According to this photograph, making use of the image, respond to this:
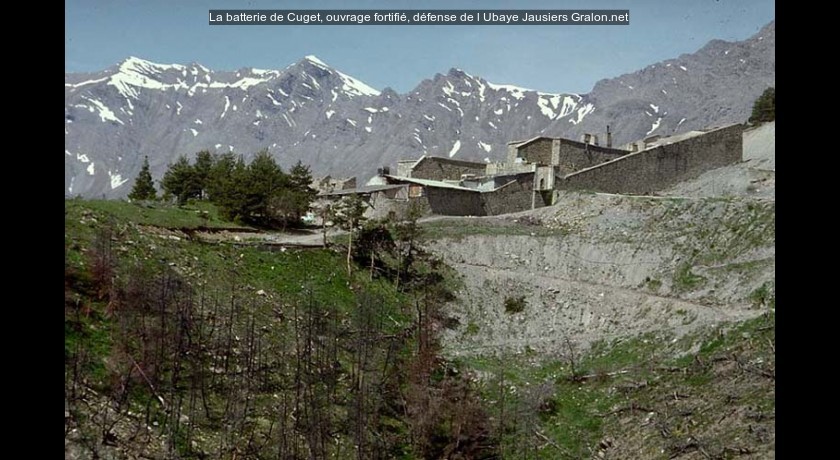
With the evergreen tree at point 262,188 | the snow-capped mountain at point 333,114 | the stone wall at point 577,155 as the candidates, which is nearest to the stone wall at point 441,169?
the stone wall at point 577,155

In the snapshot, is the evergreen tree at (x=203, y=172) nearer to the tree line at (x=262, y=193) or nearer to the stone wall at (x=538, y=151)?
the tree line at (x=262, y=193)

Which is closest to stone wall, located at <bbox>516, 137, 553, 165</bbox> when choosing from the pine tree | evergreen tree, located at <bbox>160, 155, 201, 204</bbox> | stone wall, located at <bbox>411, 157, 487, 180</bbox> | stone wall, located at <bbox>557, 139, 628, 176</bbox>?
stone wall, located at <bbox>557, 139, 628, 176</bbox>

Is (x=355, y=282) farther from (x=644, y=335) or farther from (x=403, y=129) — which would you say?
(x=403, y=129)

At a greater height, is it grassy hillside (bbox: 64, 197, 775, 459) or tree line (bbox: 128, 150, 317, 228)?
tree line (bbox: 128, 150, 317, 228)

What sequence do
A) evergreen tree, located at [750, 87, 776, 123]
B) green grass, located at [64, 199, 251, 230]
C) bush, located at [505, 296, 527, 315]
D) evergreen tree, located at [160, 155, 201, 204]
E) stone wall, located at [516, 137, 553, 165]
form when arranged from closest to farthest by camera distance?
green grass, located at [64, 199, 251, 230] < bush, located at [505, 296, 527, 315] < evergreen tree, located at [160, 155, 201, 204] < evergreen tree, located at [750, 87, 776, 123] < stone wall, located at [516, 137, 553, 165]

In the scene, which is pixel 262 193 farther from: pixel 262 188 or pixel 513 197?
pixel 513 197

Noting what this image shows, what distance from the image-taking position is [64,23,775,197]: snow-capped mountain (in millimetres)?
53000

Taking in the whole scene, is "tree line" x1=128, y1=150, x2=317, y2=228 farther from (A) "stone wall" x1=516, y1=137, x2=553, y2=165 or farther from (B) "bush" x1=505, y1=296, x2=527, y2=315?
(A) "stone wall" x1=516, y1=137, x2=553, y2=165

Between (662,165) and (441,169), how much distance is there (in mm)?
7514

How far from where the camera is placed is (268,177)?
18.1 m

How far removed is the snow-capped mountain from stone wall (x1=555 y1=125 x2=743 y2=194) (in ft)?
85.0

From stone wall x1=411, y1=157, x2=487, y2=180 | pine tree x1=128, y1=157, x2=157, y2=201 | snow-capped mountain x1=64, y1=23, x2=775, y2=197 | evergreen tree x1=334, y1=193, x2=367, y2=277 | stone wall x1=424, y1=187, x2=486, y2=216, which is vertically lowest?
evergreen tree x1=334, y1=193, x2=367, y2=277

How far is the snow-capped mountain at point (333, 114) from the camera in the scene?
53.0 metres

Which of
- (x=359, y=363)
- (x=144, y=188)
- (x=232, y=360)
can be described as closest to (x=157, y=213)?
(x=232, y=360)
